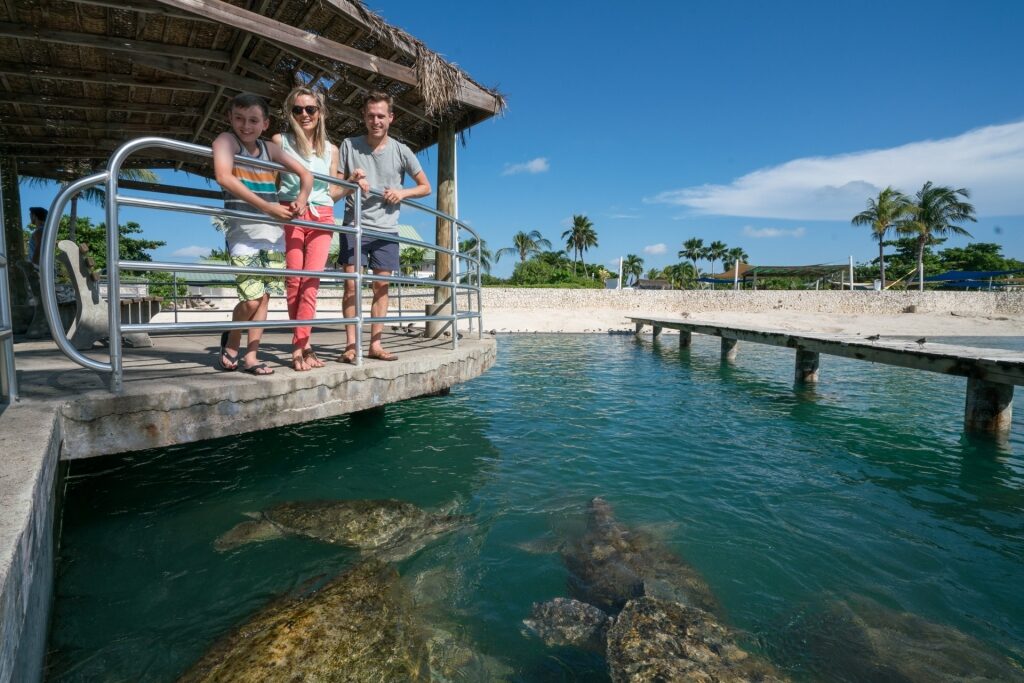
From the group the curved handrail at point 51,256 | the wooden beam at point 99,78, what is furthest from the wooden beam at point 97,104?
the curved handrail at point 51,256

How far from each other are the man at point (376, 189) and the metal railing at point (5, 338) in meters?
1.80

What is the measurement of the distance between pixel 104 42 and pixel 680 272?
7340cm

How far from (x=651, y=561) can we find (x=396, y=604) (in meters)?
1.66

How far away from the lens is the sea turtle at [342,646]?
2219 millimetres

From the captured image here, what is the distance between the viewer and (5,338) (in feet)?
7.13

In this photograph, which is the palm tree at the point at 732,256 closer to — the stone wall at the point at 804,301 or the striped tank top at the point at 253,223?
the stone wall at the point at 804,301

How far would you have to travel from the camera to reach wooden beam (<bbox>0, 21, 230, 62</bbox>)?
14.4 ft

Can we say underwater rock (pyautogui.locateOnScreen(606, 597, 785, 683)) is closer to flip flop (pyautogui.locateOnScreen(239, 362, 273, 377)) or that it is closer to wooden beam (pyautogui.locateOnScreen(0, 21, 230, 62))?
flip flop (pyautogui.locateOnScreen(239, 362, 273, 377))

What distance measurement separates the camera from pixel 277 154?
324cm

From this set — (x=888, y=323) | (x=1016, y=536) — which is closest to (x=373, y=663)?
(x=1016, y=536)

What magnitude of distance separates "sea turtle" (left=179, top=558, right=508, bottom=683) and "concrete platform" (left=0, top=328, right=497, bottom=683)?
2.29ft

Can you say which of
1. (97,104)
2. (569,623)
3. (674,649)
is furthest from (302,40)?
(674,649)

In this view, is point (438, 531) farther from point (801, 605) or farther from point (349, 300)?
point (801, 605)

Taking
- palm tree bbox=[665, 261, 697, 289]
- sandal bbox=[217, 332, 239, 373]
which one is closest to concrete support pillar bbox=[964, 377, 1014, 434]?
sandal bbox=[217, 332, 239, 373]
